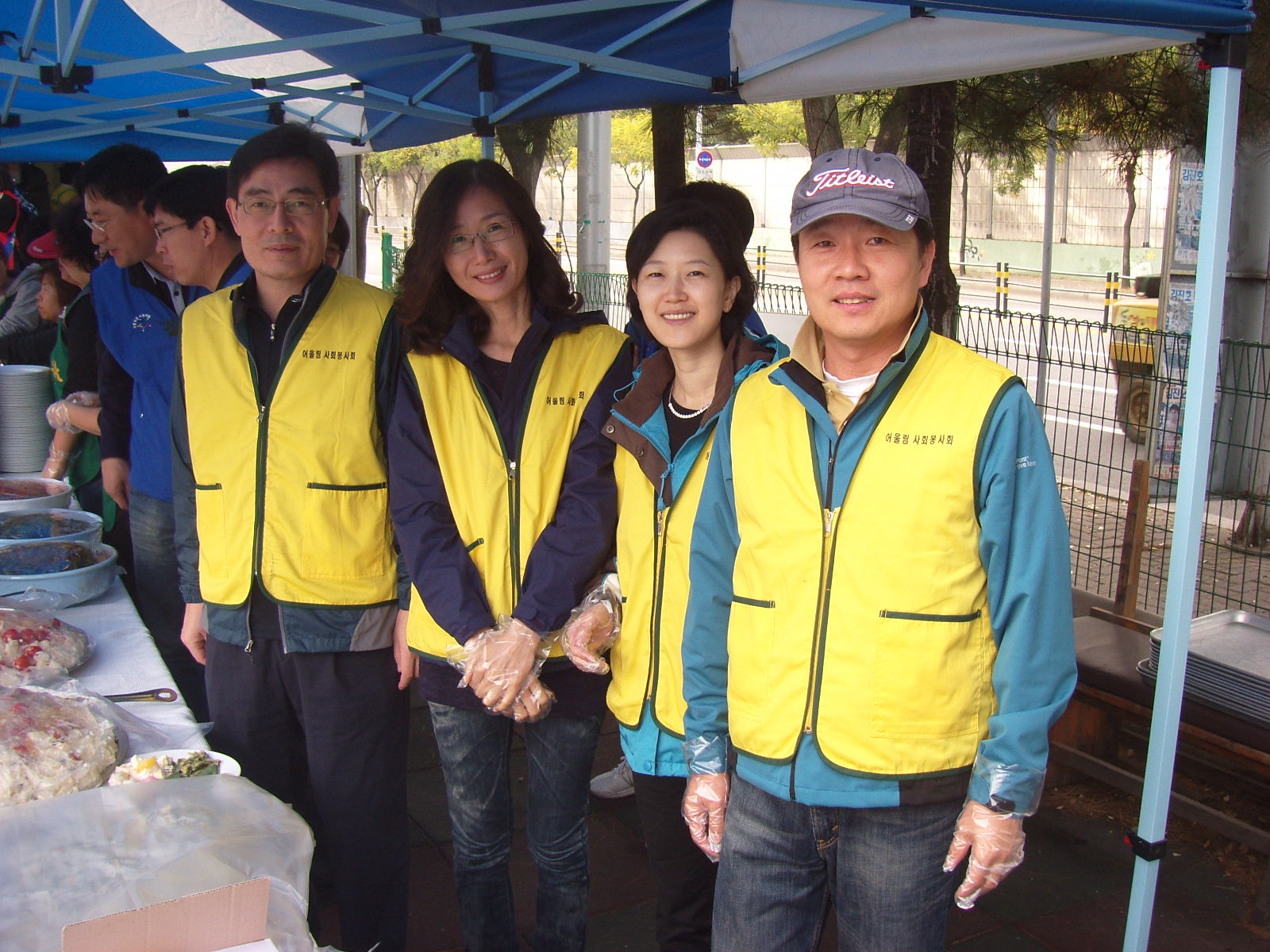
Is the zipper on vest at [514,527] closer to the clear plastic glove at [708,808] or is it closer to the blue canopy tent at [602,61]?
the clear plastic glove at [708,808]

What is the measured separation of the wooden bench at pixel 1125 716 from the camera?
10.5ft

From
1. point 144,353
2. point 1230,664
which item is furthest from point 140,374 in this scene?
point 1230,664

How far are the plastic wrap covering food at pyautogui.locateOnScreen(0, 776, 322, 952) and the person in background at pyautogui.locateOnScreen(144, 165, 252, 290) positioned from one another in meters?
1.84

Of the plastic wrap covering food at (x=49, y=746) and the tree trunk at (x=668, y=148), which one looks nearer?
the plastic wrap covering food at (x=49, y=746)

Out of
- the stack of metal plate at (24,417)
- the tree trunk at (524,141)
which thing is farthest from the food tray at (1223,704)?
the tree trunk at (524,141)

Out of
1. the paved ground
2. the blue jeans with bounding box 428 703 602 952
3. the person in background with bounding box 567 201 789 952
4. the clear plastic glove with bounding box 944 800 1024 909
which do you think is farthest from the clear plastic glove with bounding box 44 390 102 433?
the clear plastic glove with bounding box 944 800 1024 909

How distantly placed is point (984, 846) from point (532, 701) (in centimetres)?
96

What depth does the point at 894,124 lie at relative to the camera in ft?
21.4

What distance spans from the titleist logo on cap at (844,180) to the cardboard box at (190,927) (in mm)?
1306

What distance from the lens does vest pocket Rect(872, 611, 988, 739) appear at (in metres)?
1.65

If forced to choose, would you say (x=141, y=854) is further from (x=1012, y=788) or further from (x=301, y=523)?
(x=1012, y=788)

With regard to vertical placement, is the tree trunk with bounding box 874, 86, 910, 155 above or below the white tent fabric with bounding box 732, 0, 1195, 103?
above

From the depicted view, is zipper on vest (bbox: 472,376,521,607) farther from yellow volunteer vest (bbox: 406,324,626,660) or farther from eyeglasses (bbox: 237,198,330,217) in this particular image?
eyeglasses (bbox: 237,198,330,217)

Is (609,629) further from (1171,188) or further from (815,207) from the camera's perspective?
(1171,188)
